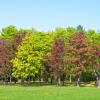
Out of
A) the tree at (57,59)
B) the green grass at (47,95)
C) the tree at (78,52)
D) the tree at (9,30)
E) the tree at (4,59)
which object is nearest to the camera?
the green grass at (47,95)

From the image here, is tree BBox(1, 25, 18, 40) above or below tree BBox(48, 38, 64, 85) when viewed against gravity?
above

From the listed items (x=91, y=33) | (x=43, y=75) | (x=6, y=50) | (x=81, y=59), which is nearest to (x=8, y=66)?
(x=6, y=50)

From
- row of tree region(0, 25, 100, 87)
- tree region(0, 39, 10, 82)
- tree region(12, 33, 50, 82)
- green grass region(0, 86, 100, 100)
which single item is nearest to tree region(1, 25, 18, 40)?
row of tree region(0, 25, 100, 87)

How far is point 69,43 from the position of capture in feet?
247

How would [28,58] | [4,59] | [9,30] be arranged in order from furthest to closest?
1. [9,30]
2. [4,59]
3. [28,58]

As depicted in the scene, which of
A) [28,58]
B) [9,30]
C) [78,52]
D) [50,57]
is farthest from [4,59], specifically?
[9,30]

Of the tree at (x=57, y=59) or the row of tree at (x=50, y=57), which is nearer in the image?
the row of tree at (x=50, y=57)

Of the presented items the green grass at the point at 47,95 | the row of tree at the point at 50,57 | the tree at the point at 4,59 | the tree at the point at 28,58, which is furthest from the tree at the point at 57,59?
the green grass at the point at 47,95

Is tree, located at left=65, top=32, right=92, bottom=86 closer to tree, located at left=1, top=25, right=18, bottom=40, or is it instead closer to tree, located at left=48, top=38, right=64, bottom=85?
tree, located at left=48, top=38, right=64, bottom=85

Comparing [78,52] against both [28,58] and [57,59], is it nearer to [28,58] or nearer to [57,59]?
[57,59]

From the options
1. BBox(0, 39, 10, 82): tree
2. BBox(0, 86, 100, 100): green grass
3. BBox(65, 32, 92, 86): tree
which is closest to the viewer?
BBox(0, 86, 100, 100): green grass

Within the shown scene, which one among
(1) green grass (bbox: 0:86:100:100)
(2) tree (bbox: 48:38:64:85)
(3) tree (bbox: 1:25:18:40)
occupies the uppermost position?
(3) tree (bbox: 1:25:18:40)

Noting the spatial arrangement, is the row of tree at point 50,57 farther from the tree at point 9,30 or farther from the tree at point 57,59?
the tree at point 9,30

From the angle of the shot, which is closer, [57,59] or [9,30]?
[57,59]
